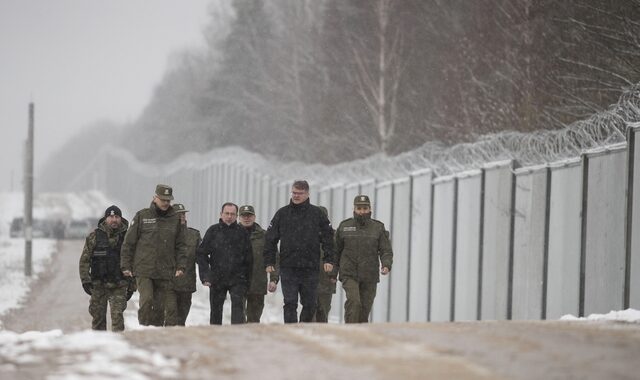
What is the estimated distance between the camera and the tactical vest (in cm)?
1523

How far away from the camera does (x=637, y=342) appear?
10.0 metres

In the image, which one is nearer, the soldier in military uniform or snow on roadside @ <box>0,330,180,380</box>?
snow on roadside @ <box>0,330,180,380</box>

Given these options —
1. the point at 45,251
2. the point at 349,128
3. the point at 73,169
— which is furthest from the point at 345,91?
the point at 73,169

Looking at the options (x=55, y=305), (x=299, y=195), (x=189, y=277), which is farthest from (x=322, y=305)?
(x=55, y=305)

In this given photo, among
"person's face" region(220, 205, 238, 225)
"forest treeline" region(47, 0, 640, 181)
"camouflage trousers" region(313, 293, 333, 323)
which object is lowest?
"camouflage trousers" region(313, 293, 333, 323)

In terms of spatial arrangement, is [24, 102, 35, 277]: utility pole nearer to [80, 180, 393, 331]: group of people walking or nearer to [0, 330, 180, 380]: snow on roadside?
[80, 180, 393, 331]: group of people walking

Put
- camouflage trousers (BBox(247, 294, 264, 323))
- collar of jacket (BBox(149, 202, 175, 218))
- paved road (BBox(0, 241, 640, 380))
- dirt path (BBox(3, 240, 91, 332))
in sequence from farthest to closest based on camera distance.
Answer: dirt path (BBox(3, 240, 91, 332)) → camouflage trousers (BBox(247, 294, 264, 323)) → collar of jacket (BBox(149, 202, 175, 218)) → paved road (BBox(0, 241, 640, 380))

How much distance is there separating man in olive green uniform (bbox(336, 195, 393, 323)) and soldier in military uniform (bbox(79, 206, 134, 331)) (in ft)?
8.17

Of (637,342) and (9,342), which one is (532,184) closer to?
(637,342)

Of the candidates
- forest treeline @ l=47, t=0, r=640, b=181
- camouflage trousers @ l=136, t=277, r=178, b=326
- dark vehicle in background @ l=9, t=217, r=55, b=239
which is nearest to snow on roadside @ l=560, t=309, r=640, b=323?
camouflage trousers @ l=136, t=277, r=178, b=326

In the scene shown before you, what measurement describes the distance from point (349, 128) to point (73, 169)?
504ft

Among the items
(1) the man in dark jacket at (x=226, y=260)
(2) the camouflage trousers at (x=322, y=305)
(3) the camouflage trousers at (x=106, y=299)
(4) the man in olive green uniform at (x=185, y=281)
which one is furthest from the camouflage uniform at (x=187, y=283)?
(2) the camouflage trousers at (x=322, y=305)

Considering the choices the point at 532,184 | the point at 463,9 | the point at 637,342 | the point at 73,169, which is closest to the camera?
the point at 637,342

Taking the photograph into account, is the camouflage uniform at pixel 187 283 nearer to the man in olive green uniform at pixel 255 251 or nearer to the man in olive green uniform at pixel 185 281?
the man in olive green uniform at pixel 185 281
